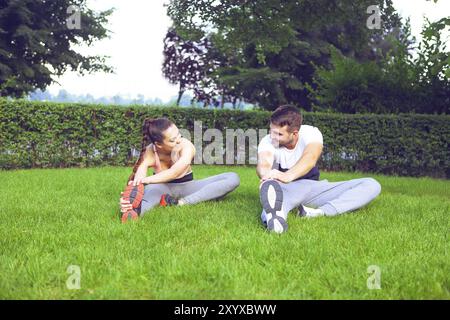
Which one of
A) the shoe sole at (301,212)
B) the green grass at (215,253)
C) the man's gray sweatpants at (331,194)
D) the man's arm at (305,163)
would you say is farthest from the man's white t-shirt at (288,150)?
the green grass at (215,253)

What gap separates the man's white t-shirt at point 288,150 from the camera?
584cm

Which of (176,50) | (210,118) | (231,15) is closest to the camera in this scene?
(231,15)

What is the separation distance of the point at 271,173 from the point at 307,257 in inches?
64.7

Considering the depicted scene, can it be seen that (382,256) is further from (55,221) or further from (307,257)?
(55,221)

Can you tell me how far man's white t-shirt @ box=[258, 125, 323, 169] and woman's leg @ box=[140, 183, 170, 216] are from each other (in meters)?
1.62

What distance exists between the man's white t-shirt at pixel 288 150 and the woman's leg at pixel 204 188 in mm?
1011

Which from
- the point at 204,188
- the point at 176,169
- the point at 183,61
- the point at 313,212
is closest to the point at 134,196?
the point at 176,169

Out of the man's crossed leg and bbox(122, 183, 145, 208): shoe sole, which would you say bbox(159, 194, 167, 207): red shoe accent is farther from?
the man's crossed leg

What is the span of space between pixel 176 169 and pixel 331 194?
219 cm

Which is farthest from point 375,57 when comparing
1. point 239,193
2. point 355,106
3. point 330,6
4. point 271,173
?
point 271,173

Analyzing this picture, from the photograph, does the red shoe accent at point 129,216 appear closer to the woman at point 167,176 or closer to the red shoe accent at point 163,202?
the woman at point 167,176

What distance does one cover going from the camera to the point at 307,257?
149 inches

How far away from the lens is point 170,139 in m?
6.02

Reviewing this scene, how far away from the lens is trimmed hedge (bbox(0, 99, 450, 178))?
13.2 m
